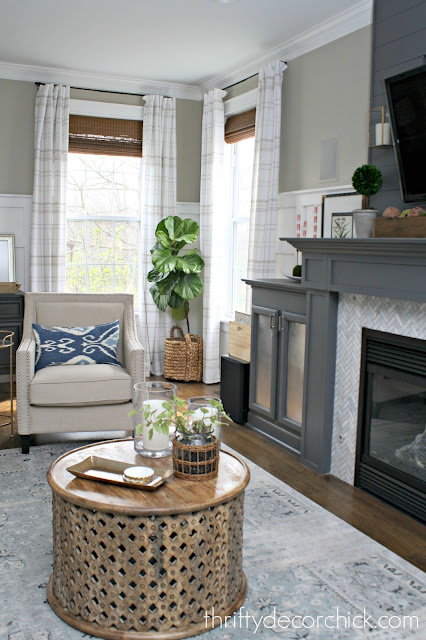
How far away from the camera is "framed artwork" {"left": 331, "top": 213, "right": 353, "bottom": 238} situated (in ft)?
12.4

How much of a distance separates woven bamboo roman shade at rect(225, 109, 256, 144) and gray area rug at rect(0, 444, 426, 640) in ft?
10.3

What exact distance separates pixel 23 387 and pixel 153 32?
2.62 meters

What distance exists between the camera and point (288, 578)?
2309 millimetres

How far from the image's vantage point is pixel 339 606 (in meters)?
2.14

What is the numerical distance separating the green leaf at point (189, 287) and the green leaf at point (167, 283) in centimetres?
5

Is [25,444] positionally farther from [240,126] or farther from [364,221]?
[240,126]

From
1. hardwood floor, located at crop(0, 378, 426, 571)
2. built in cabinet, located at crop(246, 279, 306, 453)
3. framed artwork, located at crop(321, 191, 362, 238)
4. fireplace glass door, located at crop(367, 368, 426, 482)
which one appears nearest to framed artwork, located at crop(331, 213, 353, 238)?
framed artwork, located at crop(321, 191, 362, 238)

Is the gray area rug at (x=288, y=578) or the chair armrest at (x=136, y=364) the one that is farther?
the chair armrest at (x=136, y=364)

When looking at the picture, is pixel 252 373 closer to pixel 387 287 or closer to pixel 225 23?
pixel 387 287

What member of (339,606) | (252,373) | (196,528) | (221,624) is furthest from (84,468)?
(252,373)

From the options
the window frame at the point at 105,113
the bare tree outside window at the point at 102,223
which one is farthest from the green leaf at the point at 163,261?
the bare tree outside window at the point at 102,223

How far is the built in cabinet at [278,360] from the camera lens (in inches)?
145

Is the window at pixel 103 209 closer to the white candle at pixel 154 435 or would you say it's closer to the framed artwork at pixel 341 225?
the framed artwork at pixel 341 225

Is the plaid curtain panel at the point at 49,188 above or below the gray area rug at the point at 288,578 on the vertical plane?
above
